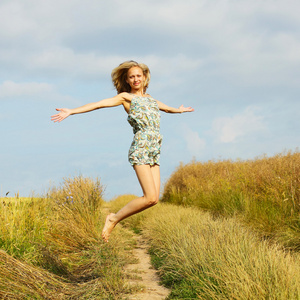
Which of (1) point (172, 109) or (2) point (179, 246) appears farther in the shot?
(1) point (172, 109)

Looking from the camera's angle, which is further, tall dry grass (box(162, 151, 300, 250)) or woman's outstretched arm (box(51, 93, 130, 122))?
tall dry grass (box(162, 151, 300, 250))

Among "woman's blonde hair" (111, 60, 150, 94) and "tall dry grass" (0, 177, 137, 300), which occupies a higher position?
"woman's blonde hair" (111, 60, 150, 94)

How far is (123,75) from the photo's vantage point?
5.20 m

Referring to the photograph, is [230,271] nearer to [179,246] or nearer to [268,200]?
[179,246]

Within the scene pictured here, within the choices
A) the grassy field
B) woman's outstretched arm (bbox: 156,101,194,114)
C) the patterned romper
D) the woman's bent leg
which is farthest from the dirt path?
woman's outstretched arm (bbox: 156,101,194,114)

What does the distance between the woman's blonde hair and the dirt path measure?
2.68 metres

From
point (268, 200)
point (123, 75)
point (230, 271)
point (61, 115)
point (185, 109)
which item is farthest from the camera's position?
point (268, 200)

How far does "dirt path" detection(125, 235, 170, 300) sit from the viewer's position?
163 inches

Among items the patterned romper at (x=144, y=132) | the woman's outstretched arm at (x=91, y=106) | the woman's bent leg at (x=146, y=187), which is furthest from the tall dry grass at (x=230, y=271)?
the woman's outstretched arm at (x=91, y=106)

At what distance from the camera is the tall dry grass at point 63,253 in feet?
12.0

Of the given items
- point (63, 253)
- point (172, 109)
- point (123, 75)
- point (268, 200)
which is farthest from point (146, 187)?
point (268, 200)

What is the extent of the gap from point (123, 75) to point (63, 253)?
2.95 meters

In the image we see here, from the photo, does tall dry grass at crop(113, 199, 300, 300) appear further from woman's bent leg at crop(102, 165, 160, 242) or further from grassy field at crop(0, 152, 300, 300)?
woman's bent leg at crop(102, 165, 160, 242)

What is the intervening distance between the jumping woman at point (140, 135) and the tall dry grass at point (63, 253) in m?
0.72
